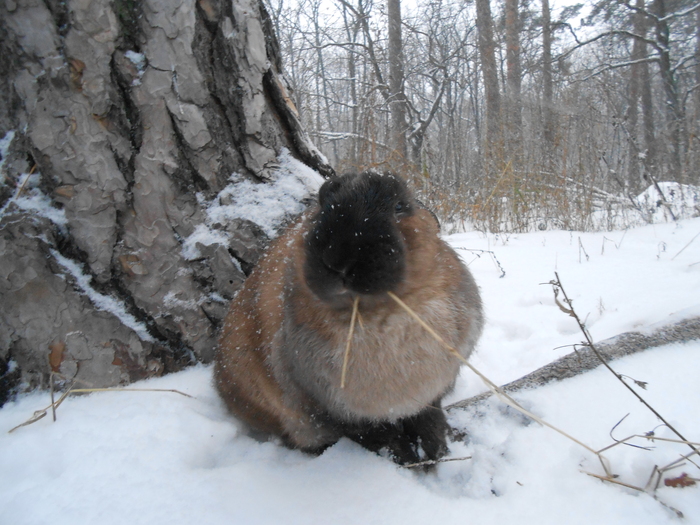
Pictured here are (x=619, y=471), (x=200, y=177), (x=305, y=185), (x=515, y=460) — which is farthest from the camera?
(x=305, y=185)

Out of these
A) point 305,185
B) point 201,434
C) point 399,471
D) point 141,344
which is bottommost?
point 399,471

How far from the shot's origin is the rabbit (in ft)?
3.75

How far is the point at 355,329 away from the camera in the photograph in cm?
134

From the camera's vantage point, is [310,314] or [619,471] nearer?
[619,471]

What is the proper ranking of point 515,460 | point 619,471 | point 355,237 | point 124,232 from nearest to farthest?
point 355,237 → point 619,471 → point 515,460 → point 124,232

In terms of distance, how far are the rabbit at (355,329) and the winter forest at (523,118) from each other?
9.35 ft

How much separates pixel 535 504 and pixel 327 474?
654mm

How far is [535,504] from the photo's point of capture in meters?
1.13

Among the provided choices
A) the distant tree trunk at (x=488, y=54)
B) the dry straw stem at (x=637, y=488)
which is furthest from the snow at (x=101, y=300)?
the distant tree trunk at (x=488, y=54)

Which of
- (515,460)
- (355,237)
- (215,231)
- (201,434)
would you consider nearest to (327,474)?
(201,434)

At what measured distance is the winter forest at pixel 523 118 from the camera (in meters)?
5.48

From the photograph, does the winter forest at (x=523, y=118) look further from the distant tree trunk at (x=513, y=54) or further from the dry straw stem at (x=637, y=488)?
the dry straw stem at (x=637, y=488)

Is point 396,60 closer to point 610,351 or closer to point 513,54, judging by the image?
point 513,54

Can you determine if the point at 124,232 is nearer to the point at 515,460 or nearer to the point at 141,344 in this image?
the point at 141,344
